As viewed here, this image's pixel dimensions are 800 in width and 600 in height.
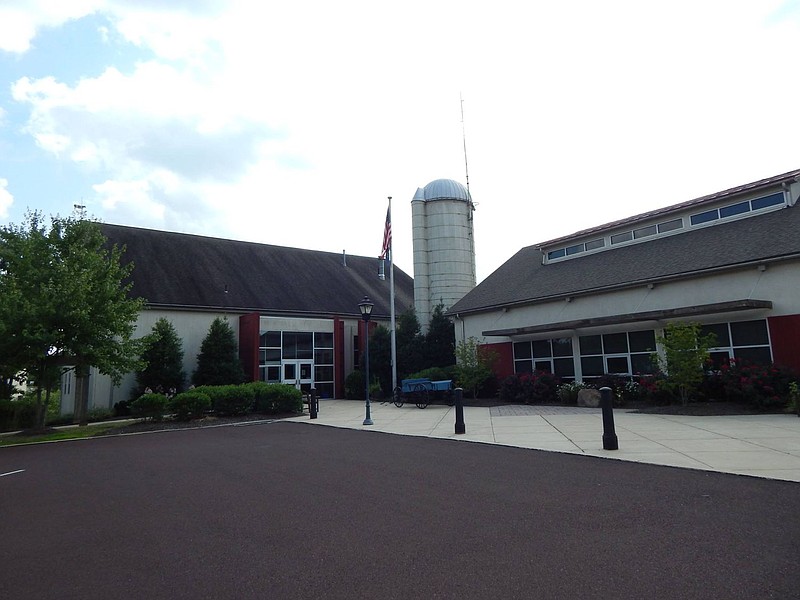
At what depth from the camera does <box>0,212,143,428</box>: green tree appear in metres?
18.0

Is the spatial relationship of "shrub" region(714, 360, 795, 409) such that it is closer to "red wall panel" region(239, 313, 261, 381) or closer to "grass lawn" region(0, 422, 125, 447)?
"grass lawn" region(0, 422, 125, 447)

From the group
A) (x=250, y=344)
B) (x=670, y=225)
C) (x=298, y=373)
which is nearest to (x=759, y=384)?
(x=670, y=225)

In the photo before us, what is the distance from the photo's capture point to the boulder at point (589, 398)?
19.5m

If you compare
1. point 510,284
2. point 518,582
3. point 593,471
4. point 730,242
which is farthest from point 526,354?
point 518,582

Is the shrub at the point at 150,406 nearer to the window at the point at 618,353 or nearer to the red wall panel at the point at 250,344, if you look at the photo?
the red wall panel at the point at 250,344

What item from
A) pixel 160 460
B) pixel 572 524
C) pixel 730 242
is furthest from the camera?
pixel 730 242

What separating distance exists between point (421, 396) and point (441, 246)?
1223 cm

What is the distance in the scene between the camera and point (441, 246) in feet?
108

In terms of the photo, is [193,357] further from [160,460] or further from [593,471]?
[593,471]

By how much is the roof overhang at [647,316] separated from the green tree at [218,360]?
12.9m

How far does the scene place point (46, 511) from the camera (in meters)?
7.34

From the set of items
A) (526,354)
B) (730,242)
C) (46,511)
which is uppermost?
(730,242)

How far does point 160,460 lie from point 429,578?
29.2 ft

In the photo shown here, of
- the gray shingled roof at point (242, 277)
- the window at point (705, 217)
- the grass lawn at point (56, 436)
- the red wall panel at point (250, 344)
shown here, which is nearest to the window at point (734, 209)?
the window at point (705, 217)
